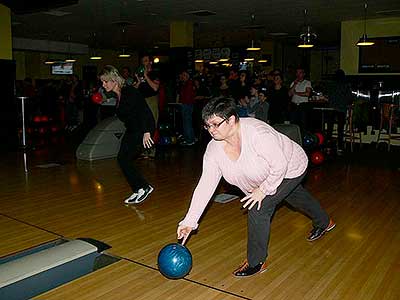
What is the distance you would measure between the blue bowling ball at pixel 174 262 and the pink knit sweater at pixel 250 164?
14cm

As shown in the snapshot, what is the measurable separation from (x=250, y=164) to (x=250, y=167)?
0.04 ft

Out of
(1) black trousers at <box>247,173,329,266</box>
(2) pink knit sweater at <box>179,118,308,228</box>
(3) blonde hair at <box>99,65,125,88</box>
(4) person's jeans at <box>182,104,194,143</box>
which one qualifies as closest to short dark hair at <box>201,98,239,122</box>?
(2) pink knit sweater at <box>179,118,308,228</box>

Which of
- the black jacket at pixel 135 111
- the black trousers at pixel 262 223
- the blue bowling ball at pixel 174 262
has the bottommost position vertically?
the blue bowling ball at pixel 174 262

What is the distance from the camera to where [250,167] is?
1.74m

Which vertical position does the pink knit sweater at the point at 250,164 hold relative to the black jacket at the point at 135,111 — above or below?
below

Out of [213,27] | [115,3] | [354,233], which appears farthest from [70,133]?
[354,233]

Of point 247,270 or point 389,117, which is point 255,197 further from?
point 389,117

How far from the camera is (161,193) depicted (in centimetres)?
353

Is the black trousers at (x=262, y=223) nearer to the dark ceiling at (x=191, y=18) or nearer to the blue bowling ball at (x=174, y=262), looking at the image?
the blue bowling ball at (x=174, y=262)

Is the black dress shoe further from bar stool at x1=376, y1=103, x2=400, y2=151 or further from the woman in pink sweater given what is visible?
bar stool at x1=376, y1=103, x2=400, y2=151

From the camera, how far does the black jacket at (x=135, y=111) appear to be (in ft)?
9.82

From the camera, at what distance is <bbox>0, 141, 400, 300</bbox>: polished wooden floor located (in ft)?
6.16

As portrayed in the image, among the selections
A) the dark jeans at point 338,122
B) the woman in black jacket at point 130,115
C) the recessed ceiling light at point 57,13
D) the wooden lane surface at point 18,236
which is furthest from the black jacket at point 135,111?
the recessed ceiling light at point 57,13

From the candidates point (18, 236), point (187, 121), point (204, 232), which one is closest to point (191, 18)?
point (187, 121)
